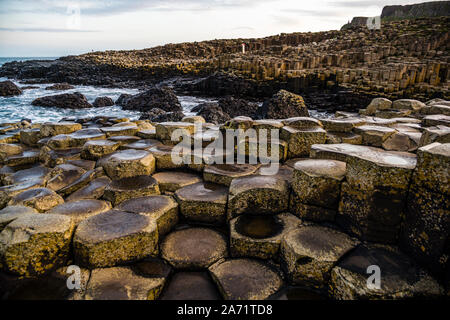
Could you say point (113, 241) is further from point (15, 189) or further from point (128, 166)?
point (15, 189)

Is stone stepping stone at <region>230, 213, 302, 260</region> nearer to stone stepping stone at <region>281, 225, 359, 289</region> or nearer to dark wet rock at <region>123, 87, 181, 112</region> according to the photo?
stone stepping stone at <region>281, 225, 359, 289</region>

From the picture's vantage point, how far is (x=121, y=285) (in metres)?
1.78

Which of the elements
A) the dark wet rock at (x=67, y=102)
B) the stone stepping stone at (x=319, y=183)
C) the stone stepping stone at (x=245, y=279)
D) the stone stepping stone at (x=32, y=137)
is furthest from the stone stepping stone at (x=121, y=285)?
the dark wet rock at (x=67, y=102)

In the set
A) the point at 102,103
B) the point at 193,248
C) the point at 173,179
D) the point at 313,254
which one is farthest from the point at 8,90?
the point at 313,254

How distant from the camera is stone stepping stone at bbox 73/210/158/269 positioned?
1.92 metres

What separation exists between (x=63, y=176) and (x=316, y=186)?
2982 millimetres

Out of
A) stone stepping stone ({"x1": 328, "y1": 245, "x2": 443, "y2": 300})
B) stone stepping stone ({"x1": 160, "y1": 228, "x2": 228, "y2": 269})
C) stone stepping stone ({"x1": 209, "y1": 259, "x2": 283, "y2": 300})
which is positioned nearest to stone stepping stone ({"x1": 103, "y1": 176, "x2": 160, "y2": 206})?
stone stepping stone ({"x1": 160, "y1": 228, "x2": 228, "y2": 269})

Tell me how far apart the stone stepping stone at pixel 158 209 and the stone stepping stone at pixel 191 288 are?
1.73ft

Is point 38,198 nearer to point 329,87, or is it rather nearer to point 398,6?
point 329,87

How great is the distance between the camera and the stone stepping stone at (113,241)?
6.28 feet

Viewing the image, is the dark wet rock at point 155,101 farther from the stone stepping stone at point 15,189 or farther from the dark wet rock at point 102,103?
the stone stepping stone at point 15,189

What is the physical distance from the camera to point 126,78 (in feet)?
81.9

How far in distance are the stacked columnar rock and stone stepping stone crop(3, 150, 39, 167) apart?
107 cm

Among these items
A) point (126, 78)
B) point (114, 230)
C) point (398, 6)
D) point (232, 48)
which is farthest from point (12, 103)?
point (398, 6)
